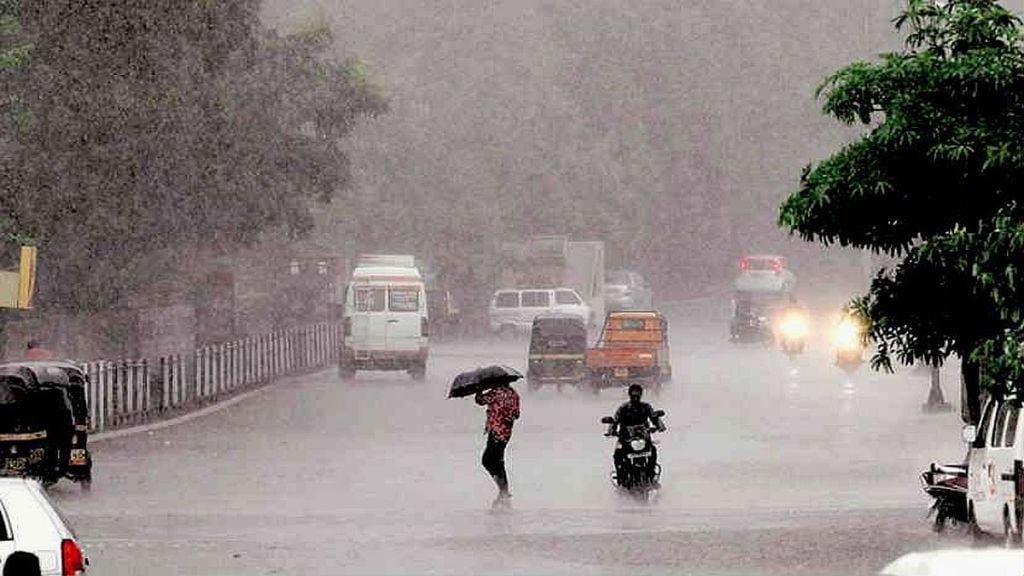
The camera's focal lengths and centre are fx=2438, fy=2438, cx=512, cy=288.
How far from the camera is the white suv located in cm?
8312

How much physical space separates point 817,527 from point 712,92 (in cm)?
9070

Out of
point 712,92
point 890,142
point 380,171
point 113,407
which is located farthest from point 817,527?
point 712,92

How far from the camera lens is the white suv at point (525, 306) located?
8312cm

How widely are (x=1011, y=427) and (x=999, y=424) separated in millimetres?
563

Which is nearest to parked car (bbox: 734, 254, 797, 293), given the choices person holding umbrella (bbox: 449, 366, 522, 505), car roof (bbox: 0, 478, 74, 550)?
person holding umbrella (bbox: 449, 366, 522, 505)

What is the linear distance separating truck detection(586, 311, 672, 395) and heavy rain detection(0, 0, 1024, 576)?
5.4 inches

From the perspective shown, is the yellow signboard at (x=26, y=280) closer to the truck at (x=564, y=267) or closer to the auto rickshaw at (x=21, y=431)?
the auto rickshaw at (x=21, y=431)

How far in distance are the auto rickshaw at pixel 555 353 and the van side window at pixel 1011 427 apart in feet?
117

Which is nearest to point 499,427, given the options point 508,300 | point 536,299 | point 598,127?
point 536,299

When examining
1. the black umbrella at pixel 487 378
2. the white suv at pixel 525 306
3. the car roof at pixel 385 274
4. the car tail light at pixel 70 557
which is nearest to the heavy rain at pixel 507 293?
the car tail light at pixel 70 557

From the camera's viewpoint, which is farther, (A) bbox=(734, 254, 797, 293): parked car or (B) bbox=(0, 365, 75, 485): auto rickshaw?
(A) bbox=(734, 254, 797, 293): parked car

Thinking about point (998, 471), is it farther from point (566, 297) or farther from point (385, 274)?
point (566, 297)

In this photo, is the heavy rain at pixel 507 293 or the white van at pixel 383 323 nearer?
the heavy rain at pixel 507 293

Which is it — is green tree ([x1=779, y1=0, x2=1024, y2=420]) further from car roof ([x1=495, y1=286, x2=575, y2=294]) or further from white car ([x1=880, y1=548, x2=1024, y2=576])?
car roof ([x1=495, y1=286, x2=575, y2=294])
